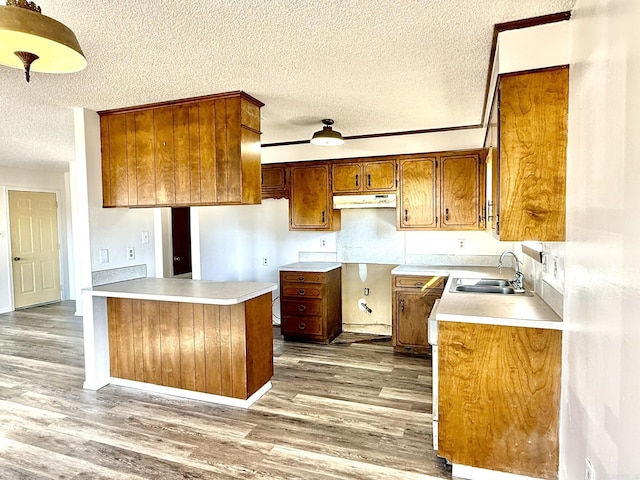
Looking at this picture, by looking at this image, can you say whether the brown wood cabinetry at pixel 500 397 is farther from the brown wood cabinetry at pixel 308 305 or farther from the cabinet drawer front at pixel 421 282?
the brown wood cabinetry at pixel 308 305

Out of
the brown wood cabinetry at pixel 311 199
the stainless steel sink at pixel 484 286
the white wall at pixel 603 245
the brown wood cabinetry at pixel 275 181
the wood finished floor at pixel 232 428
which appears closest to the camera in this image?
the white wall at pixel 603 245

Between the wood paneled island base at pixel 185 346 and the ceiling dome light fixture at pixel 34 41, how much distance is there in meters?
1.63

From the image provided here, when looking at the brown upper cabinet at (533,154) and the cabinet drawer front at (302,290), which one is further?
the cabinet drawer front at (302,290)

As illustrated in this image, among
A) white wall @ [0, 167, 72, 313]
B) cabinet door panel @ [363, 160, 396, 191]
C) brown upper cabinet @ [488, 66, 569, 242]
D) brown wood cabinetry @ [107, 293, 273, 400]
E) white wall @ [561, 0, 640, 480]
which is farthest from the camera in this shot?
white wall @ [0, 167, 72, 313]

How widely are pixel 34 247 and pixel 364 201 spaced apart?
18.4 feet

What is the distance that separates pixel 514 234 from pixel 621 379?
83 centimetres

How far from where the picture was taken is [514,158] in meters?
1.85

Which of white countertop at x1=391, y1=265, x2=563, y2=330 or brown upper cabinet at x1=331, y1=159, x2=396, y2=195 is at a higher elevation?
brown upper cabinet at x1=331, y1=159, x2=396, y2=195

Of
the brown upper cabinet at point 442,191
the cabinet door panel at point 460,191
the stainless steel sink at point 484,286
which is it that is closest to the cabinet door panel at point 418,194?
the brown upper cabinet at point 442,191

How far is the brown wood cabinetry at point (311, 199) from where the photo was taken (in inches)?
180

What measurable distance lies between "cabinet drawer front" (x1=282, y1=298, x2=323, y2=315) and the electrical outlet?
305 cm

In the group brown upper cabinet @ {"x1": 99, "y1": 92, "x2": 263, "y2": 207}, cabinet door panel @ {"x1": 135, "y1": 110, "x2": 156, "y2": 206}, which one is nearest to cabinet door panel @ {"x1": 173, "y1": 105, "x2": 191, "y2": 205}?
brown upper cabinet @ {"x1": 99, "y1": 92, "x2": 263, "y2": 207}

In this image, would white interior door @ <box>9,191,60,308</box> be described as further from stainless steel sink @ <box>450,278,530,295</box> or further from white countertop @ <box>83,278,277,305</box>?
stainless steel sink @ <box>450,278,530,295</box>

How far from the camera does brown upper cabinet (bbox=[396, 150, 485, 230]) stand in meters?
4.03
